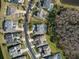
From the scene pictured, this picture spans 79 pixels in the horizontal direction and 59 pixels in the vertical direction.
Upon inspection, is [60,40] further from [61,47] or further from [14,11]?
[14,11]

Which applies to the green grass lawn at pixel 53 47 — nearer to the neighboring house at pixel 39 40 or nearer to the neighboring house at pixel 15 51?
the neighboring house at pixel 39 40

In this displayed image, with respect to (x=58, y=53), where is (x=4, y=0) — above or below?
above

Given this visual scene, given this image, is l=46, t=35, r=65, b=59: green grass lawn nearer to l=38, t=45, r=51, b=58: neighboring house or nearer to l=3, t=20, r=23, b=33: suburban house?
l=38, t=45, r=51, b=58: neighboring house

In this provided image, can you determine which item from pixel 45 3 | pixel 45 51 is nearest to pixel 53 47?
pixel 45 51

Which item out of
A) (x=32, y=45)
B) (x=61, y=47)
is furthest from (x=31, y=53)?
(x=61, y=47)

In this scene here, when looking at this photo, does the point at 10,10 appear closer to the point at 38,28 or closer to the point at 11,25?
the point at 11,25

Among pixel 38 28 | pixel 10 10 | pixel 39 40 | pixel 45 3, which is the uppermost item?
pixel 45 3

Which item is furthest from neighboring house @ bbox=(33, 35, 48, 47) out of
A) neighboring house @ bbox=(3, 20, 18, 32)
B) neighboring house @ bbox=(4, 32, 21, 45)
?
neighboring house @ bbox=(3, 20, 18, 32)
